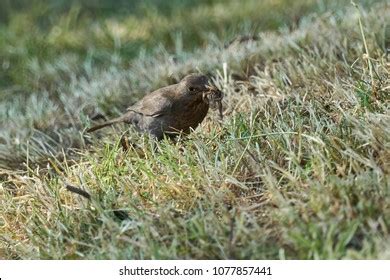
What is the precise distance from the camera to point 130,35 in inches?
301

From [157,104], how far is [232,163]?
95 cm

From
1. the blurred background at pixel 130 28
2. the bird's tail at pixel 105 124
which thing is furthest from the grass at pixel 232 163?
Result: the blurred background at pixel 130 28

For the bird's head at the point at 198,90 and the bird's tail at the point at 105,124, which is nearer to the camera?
the bird's head at the point at 198,90

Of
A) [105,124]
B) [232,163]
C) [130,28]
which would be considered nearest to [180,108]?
[105,124]

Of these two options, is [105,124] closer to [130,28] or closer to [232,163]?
[232,163]

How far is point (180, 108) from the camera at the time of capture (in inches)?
188

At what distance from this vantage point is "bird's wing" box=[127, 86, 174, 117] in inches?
189

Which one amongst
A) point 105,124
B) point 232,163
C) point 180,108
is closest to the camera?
point 232,163

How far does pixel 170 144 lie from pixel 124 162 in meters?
0.27

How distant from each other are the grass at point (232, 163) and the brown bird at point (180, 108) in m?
0.11

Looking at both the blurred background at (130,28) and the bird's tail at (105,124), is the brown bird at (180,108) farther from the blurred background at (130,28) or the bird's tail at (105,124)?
the blurred background at (130,28)

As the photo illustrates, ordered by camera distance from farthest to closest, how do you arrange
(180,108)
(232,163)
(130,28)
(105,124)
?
(130,28) → (105,124) → (180,108) → (232,163)

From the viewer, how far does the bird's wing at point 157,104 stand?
4.79 metres

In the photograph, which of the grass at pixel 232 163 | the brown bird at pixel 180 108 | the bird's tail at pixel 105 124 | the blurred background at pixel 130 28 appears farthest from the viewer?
the blurred background at pixel 130 28
